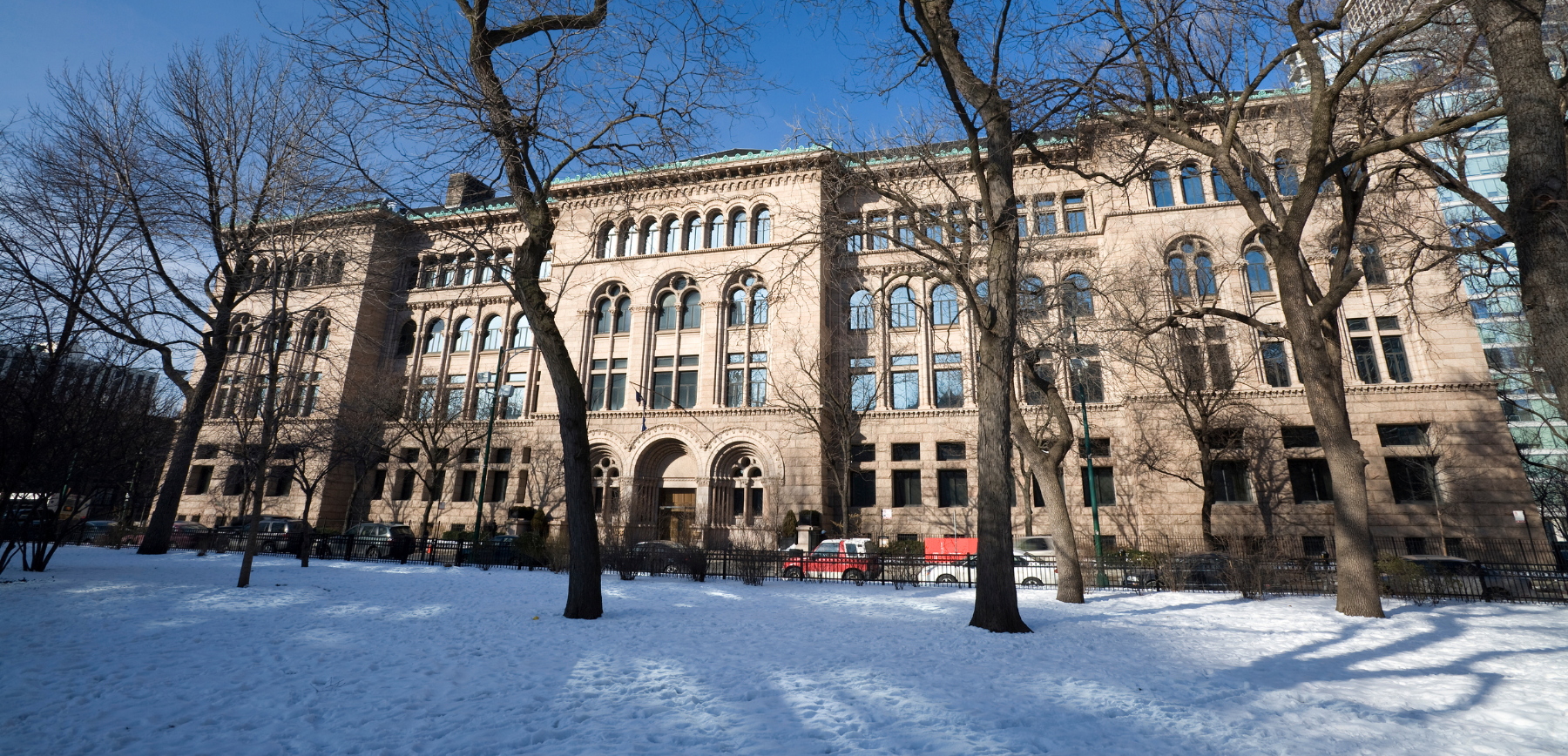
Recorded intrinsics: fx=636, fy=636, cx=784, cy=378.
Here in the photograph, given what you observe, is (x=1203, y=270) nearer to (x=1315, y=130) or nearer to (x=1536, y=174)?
(x=1315, y=130)

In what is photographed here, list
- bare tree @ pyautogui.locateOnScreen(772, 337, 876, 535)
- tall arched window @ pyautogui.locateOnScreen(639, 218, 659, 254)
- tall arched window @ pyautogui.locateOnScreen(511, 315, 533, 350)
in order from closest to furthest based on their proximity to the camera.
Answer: bare tree @ pyautogui.locateOnScreen(772, 337, 876, 535) → tall arched window @ pyautogui.locateOnScreen(639, 218, 659, 254) → tall arched window @ pyautogui.locateOnScreen(511, 315, 533, 350)

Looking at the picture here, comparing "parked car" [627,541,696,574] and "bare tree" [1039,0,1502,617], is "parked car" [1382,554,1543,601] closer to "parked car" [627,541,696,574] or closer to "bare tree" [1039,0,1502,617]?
"bare tree" [1039,0,1502,617]

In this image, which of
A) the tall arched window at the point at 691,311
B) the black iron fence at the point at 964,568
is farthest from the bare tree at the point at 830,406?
the black iron fence at the point at 964,568

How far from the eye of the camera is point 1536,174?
591 cm

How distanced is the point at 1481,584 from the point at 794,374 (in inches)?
905

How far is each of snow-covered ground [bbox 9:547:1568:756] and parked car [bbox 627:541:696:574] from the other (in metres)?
6.86

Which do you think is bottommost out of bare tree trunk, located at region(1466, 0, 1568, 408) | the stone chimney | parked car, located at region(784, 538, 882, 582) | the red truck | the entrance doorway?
parked car, located at region(784, 538, 882, 582)

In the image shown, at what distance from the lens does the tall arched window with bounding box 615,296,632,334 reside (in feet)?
115

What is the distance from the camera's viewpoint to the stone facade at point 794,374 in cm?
2478

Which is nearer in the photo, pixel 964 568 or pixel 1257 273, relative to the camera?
pixel 964 568

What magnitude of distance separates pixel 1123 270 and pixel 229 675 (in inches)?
1056

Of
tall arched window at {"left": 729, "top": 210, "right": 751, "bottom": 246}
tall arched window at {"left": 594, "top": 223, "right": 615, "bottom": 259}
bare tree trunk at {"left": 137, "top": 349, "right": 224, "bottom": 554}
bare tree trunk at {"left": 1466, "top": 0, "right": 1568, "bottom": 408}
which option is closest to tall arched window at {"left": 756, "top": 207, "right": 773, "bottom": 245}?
tall arched window at {"left": 729, "top": 210, "right": 751, "bottom": 246}

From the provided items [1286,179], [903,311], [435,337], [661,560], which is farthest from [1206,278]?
[435,337]

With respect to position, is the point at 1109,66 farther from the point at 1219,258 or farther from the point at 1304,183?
the point at 1219,258
